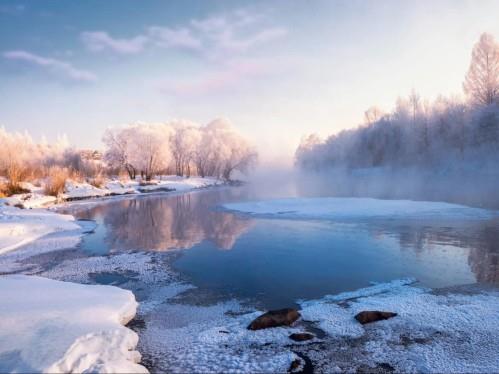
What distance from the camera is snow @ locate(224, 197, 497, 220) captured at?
15.1 m

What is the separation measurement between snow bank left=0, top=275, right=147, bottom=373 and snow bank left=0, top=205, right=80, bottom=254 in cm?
625

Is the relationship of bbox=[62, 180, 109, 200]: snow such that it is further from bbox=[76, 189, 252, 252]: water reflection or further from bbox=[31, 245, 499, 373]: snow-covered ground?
bbox=[31, 245, 499, 373]: snow-covered ground

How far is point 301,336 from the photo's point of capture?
4.35 meters

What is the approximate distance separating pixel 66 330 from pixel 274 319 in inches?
103

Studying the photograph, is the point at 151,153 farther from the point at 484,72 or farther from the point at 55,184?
the point at 484,72

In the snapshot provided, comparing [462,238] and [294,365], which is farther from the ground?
[462,238]

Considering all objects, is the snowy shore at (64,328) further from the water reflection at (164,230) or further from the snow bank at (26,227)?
the snow bank at (26,227)

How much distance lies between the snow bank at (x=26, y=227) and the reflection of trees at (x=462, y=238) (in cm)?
1190

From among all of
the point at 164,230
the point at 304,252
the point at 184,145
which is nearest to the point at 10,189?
the point at 164,230

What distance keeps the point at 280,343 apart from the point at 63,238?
10.4 m

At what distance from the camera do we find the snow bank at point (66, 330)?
3246 mm

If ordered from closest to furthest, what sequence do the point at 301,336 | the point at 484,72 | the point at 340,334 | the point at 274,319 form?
the point at 301,336
the point at 340,334
the point at 274,319
the point at 484,72

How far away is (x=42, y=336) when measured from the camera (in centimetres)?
377

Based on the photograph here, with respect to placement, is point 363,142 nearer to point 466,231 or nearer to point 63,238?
point 466,231
